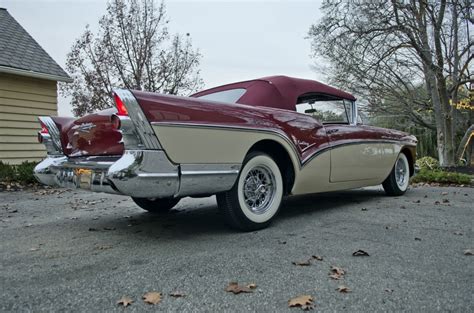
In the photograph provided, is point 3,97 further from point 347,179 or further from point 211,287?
point 211,287

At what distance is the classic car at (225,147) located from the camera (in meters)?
2.81

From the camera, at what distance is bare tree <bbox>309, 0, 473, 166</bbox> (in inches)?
459

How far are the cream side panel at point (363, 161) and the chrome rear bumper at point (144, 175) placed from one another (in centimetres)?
162

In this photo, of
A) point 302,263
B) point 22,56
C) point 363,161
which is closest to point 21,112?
point 22,56

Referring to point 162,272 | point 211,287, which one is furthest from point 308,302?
point 162,272

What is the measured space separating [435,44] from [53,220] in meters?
12.9

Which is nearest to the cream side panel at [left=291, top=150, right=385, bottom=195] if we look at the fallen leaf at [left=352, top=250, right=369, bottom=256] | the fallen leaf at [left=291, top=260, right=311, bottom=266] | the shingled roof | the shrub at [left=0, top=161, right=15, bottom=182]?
the fallen leaf at [left=352, top=250, right=369, bottom=256]

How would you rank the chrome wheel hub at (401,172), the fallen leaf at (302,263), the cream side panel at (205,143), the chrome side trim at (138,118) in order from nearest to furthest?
the fallen leaf at (302,263)
the chrome side trim at (138,118)
the cream side panel at (205,143)
the chrome wheel hub at (401,172)

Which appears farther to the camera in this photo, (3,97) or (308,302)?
(3,97)

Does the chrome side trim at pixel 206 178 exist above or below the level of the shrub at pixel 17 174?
above

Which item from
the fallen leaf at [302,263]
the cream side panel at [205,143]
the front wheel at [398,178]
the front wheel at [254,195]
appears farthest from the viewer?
the front wheel at [398,178]

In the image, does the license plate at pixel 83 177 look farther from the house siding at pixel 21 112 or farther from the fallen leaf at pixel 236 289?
the house siding at pixel 21 112

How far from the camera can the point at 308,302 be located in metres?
2.01

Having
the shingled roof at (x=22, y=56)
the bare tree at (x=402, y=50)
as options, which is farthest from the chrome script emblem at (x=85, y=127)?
the bare tree at (x=402, y=50)
